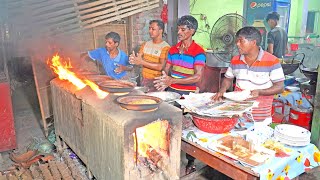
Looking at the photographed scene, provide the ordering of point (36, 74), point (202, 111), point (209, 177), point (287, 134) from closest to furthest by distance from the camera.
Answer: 1. point (287, 134)
2. point (202, 111)
3. point (209, 177)
4. point (36, 74)

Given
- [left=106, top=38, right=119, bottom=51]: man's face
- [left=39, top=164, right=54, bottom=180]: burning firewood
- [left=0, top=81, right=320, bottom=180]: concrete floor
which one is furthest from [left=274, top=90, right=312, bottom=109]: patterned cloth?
[left=39, top=164, right=54, bottom=180]: burning firewood

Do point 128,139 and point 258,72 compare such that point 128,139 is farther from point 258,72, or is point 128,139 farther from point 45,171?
point 45,171

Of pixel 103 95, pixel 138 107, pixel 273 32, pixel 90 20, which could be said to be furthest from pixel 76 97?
pixel 273 32

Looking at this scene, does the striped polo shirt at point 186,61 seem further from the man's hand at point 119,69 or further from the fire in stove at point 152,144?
the fire in stove at point 152,144

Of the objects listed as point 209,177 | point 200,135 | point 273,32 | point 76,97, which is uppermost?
point 273,32

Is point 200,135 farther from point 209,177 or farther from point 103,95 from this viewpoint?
point 209,177

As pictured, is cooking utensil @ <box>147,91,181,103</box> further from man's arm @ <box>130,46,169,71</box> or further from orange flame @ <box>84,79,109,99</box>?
man's arm @ <box>130,46,169,71</box>

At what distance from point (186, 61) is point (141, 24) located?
3.05 meters

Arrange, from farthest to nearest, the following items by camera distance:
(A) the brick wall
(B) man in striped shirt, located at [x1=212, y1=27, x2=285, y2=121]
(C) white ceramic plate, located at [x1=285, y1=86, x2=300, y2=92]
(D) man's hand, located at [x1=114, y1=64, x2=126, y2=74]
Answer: (A) the brick wall < (C) white ceramic plate, located at [x1=285, y1=86, x2=300, y2=92] < (D) man's hand, located at [x1=114, y1=64, x2=126, y2=74] < (B) man in striped shirt, located at [x1=212, y1=27, x2=285, y2=121]

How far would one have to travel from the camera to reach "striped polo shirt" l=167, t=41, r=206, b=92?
3.69m

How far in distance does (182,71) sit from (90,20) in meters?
3.18

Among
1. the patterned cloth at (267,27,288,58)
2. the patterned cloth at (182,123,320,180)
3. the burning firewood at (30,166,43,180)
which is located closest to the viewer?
the patterned cloth at (182,123,320,180)

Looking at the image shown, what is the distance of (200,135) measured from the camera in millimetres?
2672

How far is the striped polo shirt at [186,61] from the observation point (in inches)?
145
